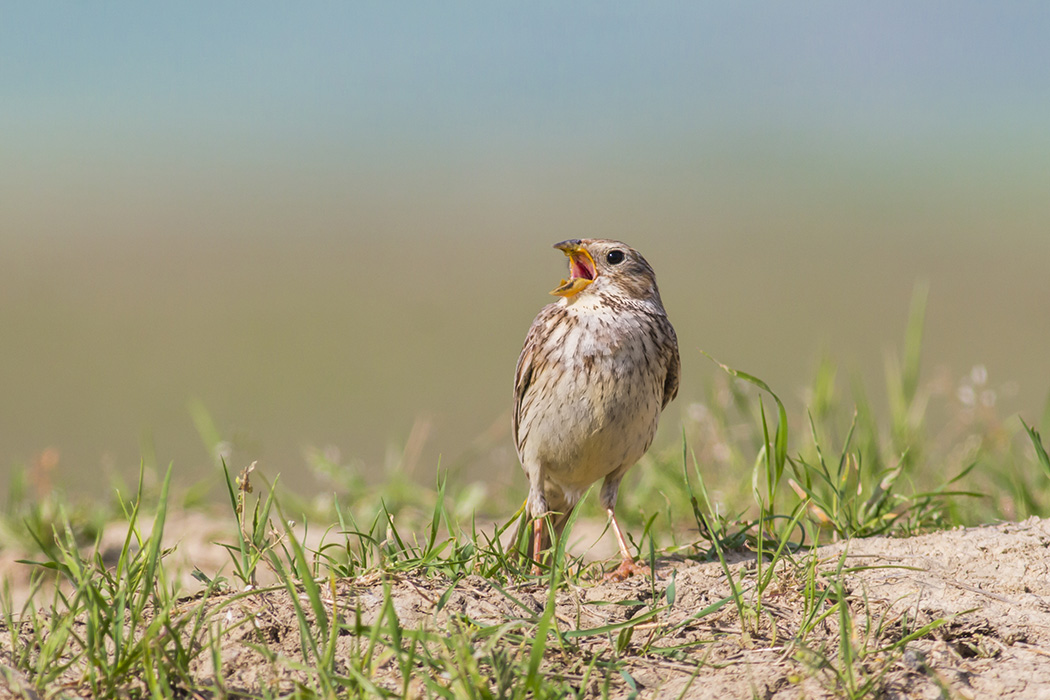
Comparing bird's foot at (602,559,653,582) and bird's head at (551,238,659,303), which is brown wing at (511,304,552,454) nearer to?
bird's head at (551,238,659,303)

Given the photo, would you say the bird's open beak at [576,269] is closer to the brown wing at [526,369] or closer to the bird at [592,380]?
the bird at [592,380]

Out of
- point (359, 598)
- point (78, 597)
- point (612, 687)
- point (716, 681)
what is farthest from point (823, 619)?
point (78, 597)

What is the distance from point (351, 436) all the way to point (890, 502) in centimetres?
994

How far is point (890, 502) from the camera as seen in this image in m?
4.62

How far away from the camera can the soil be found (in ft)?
9.95

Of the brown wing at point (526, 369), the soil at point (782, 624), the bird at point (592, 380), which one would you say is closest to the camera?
the soil at point (782, 624)

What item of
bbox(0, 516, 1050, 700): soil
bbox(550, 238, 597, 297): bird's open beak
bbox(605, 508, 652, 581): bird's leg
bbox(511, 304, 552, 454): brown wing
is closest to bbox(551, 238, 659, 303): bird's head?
bbox(550, 238, 597, 297): bird's open beak

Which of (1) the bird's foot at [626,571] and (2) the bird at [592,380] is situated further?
(2) the bird at [592,380]

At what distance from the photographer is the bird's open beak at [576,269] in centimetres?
484

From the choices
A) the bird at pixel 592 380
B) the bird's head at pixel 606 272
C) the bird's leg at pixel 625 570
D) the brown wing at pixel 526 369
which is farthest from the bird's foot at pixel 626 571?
the bird's head at pixel 606 272

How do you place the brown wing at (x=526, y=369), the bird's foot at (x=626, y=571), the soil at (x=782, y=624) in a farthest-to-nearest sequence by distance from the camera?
1. the brown wing at (x=526, y=369)
2. the bird's foot at (x=626, y=571)
3. the soil at (x=782, y=624)

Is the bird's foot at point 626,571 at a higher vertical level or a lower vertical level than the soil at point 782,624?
lower

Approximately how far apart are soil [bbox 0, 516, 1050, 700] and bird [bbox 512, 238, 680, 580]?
77 centimetres

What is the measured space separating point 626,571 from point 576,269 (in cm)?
154
